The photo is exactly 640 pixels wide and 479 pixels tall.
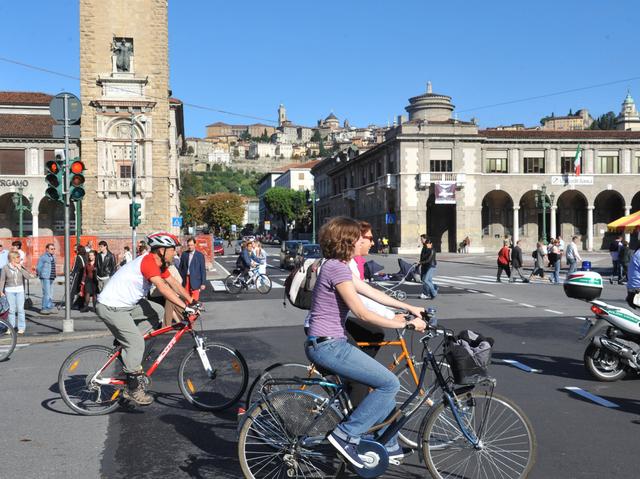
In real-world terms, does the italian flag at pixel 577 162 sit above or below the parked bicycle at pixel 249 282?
above

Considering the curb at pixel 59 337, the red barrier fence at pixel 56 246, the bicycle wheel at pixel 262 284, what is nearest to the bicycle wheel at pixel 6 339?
the curb at pixel 59 337

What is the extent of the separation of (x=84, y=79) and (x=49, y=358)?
30.1 meters

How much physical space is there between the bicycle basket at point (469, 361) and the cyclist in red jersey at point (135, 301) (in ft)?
10.5

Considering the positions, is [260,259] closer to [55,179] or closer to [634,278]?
[55,179]

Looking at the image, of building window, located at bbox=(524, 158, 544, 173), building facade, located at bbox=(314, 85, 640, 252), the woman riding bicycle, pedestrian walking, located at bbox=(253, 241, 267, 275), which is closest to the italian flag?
building facade, located at bbox=(314, 85, 640, 252)

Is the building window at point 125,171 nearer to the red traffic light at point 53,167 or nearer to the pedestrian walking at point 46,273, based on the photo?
the pedestrian walking at point 46,273

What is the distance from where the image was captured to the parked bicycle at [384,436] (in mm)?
4289

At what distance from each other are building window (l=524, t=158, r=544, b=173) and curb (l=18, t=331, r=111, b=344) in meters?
53.2

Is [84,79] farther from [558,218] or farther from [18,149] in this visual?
[558,218]

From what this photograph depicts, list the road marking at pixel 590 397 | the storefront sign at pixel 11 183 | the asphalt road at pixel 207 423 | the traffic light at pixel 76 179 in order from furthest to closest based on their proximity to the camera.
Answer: the storefront sign at pixel 11 183 → the traffic light at pixel 76 179 → the road marking at pixel 590 397 → the asphalt road at pixel 207 423

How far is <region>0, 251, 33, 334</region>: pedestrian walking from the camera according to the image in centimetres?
1272

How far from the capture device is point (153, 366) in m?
6.88

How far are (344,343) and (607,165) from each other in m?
61.9

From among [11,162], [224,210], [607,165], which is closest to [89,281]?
[11,162]
